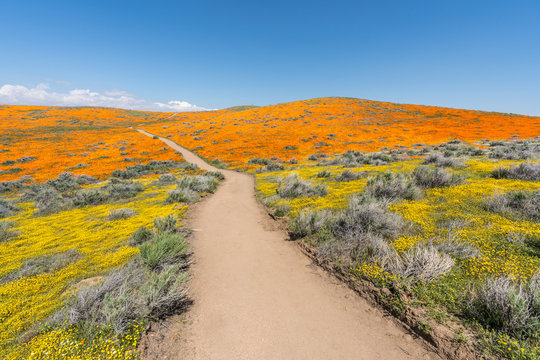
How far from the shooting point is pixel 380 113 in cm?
6950

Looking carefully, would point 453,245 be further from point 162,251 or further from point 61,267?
point 61,267

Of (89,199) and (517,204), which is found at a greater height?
(517,204)

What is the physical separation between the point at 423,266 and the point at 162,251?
21.0 ft

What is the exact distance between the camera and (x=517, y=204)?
6082 mm

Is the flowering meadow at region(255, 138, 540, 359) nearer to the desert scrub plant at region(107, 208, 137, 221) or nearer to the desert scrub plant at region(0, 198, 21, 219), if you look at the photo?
the desert scrub plant at region(107, 208, 137, 221)

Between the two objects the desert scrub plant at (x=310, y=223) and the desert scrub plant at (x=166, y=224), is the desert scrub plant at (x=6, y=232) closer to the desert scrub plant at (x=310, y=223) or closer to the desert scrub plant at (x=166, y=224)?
the desert scrub plant at (x=166, y=224)

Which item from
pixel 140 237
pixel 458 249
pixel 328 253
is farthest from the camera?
pixel 140 237

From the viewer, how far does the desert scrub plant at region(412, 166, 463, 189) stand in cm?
848

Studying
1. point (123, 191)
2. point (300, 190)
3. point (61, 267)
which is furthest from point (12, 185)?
point (300, 190)

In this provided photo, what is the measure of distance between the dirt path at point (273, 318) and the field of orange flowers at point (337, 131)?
2008cm

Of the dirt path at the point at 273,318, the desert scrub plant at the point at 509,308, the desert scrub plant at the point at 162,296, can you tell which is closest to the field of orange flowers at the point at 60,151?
the desert scrub plant at the point at 162,296

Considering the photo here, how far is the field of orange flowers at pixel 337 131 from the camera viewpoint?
35.0 m

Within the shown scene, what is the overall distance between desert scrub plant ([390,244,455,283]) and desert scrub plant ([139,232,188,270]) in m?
5.69

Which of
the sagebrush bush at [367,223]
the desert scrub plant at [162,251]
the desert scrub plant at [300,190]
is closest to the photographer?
the desert scrub plant at [162,251]
